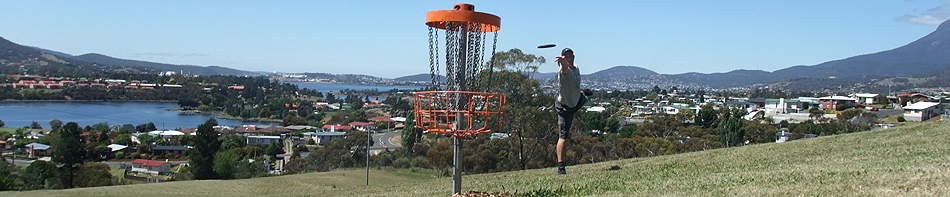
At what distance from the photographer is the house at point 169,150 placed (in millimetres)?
52062

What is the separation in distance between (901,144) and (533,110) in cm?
1668

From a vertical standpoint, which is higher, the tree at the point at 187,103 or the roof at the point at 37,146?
the tree at the point at 187,103

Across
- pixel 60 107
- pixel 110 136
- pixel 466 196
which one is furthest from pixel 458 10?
pixel 60 107

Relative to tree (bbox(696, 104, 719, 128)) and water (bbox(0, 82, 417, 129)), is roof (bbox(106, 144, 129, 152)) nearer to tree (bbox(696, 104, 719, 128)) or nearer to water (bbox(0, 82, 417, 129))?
water (bbox(0, 82, 417, 129))

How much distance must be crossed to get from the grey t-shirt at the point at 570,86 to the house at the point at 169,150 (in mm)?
51475

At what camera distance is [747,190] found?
5.38 m

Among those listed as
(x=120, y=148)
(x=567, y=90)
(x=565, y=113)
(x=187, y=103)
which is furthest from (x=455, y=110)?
(x=187, y=103)

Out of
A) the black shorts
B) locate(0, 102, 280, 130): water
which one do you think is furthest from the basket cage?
locate(0, 102, 280, 130): water

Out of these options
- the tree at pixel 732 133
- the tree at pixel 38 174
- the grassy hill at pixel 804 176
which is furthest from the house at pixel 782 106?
the tree at pixel 38 174

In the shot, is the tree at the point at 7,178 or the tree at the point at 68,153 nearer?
the tree at the point at 7,178

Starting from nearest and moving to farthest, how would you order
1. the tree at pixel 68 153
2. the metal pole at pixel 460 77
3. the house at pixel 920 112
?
the metal pole at pixel 460 77 < the tree at pixel 68 153 < the house at pixel 920 112

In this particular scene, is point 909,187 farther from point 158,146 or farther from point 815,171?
point 158,146

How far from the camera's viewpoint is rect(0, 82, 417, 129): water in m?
89.9

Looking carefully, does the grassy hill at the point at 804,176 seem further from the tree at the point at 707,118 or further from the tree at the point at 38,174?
the tree at the point at 707,118
